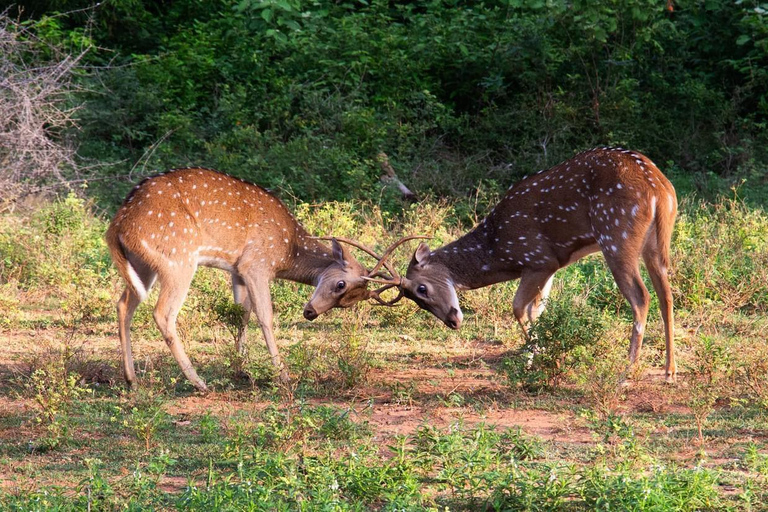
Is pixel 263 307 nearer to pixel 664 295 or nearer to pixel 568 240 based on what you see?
pixel 568 240

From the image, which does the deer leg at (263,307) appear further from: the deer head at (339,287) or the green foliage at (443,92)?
the green foliage at (443,92)

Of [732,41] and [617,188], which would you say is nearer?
[617,188]

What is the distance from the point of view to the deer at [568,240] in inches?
303

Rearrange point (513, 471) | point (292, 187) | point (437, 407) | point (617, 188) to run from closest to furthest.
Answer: point (513, 471) → point (437, 407) → point (617, 188) → point (292, 187)

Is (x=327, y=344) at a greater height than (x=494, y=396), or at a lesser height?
lesser

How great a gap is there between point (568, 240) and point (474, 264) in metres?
0.89

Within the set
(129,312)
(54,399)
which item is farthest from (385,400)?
(54,399)

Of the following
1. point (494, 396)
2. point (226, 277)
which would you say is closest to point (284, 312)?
point (226, 277)

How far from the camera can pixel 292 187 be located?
13.0m

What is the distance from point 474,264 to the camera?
8695 mm

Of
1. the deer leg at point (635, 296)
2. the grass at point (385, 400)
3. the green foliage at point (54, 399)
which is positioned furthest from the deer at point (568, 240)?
the green foliage at point (54, 399)

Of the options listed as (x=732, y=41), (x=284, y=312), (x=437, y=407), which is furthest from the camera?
(x=732, y=41)

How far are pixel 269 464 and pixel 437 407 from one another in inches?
76.6

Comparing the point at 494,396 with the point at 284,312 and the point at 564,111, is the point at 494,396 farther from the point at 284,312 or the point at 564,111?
the point at 564,111
